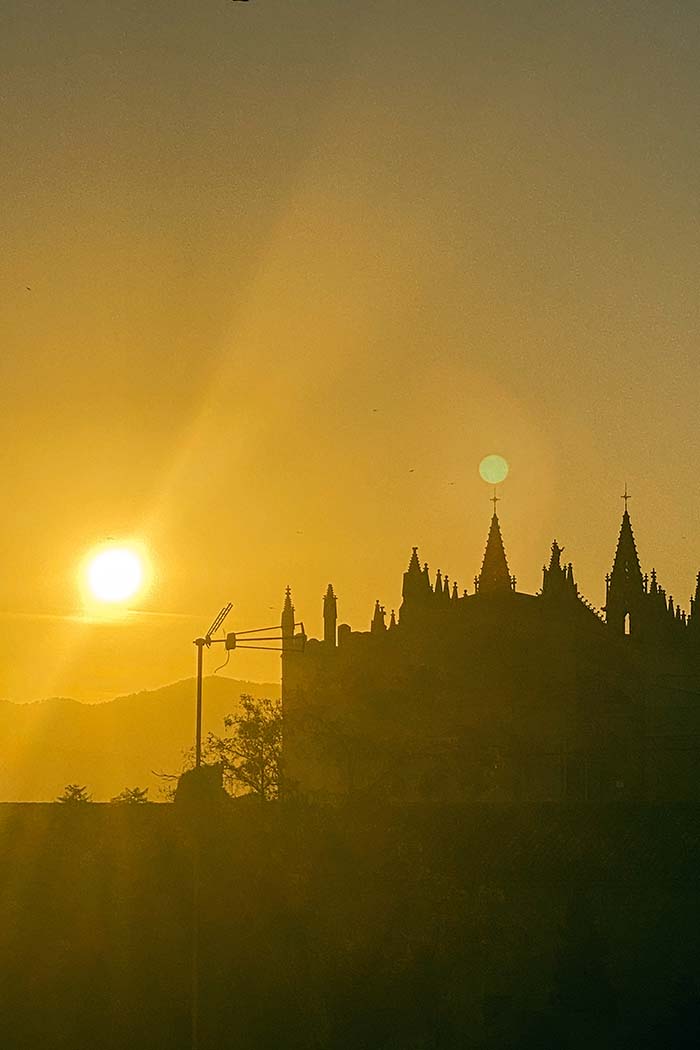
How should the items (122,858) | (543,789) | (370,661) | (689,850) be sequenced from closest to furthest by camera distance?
1. (122,858)
2. (689,850)
3. (543,789)
4. (370,661)

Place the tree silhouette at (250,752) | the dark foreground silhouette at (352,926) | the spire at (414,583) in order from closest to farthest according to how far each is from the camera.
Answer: the dark foreground silhouette at (352,926) < the tree silhouette at (250,752) < the spire at (414,583)

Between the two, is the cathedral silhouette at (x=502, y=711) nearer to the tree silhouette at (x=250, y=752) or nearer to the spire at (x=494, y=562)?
the tree silhouette at (x=250, y=752)

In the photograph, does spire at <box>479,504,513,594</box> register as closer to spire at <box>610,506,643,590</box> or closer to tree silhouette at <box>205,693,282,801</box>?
spire at <box>610,506,643,590</box>

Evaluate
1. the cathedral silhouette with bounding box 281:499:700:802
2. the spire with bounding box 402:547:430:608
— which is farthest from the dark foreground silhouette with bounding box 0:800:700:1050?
the spire with bounding box 402:547:430:608

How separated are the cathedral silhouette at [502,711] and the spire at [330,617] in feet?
34.6

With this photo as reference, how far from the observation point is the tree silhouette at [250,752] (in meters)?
80.2

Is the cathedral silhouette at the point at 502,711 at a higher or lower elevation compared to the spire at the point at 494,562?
lower

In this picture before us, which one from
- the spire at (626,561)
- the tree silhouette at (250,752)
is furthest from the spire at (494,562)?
the tree silhouette at (250,752)

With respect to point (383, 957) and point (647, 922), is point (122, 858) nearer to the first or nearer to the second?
point (383, 957)

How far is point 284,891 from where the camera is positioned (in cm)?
6431

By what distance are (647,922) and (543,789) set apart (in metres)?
15.4

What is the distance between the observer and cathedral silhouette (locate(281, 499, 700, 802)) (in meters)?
82.0

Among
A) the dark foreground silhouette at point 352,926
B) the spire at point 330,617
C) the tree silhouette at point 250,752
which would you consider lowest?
the dark foreground silhouette at point 352,926

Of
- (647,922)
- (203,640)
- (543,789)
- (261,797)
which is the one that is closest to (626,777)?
(543,789)
